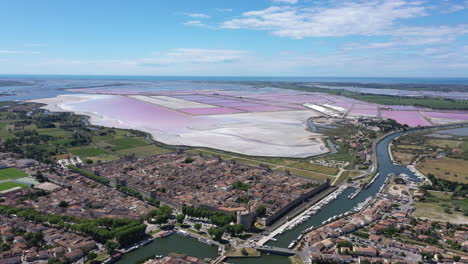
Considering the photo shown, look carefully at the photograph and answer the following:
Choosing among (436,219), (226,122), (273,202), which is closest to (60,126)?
(226,122)

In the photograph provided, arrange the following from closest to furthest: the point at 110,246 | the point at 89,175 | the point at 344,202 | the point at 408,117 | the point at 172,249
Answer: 1. the point at 110,246
2. the point at 172,249
3. the point at 344,202
4. the point at 89,175
5. the point at 408,117

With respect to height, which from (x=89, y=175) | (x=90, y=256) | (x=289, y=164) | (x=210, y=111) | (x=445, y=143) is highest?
(x=210, y=111)

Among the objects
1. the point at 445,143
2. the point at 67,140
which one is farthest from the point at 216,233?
the point at 445,143

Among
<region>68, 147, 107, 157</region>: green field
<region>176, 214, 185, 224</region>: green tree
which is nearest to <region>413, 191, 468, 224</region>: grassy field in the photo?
<region>176, 214, 185, 224</region>: green tree

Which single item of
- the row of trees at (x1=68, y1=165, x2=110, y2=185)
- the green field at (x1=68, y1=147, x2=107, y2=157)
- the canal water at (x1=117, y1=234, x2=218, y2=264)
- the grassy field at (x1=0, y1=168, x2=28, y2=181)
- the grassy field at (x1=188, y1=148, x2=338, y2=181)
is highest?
the grassy field at (x1=188, y1=148, x2=338, y2=181)

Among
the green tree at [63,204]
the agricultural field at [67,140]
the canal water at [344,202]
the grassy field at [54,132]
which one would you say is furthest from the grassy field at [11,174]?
the canal water at [344,202]

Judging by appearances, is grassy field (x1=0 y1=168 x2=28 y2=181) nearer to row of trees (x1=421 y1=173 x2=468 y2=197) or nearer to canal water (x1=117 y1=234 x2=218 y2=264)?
canal water (x1=117 y1=234 x2=218 y2=264)

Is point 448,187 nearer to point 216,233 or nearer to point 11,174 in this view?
point 216,233
